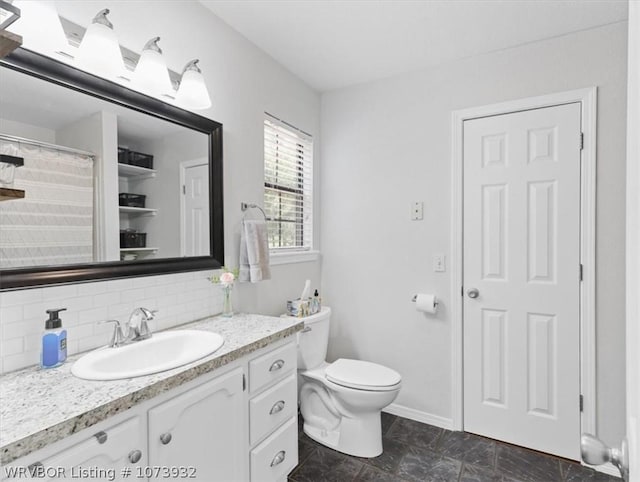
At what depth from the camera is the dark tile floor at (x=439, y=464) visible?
6.07ft

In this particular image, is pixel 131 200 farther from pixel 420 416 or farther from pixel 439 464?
pixel 420 416

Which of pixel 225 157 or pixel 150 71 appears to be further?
pixel 225 157

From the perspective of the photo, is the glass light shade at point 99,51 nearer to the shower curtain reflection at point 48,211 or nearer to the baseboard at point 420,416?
the shower curtain reflection at point 48,211

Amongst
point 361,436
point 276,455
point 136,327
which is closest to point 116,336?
point 136,327

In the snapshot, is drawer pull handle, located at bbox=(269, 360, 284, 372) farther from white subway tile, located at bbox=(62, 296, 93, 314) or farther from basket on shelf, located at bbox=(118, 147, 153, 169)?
basket on shelf, located at bbox=(118, 147, 153, 169)

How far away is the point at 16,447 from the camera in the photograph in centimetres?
71

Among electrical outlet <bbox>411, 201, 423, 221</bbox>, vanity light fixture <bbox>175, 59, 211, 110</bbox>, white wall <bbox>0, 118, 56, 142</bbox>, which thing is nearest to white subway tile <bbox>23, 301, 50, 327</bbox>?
white wall <bbox>0, 118, 56, 142</bbox>

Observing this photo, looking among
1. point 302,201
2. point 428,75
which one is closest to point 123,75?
point 302,201

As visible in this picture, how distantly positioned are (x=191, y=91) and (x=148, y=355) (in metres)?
1.16

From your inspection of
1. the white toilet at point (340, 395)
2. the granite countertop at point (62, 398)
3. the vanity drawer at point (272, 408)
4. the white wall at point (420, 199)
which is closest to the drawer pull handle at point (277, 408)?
the vanity drawer at point (272, 408)

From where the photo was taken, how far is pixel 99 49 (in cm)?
125

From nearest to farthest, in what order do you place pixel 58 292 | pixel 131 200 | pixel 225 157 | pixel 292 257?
pixel 58 292, pixel 131 200, pixel 225 157, pixel 292 257

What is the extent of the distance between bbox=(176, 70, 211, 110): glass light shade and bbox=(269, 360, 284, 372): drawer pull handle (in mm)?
1234

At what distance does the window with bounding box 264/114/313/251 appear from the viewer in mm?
2346
